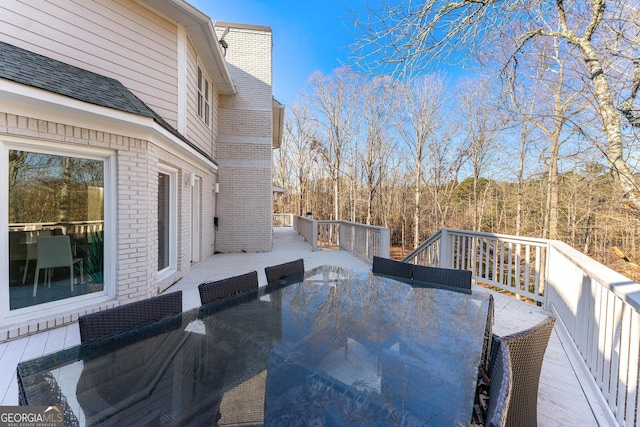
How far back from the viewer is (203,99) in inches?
289

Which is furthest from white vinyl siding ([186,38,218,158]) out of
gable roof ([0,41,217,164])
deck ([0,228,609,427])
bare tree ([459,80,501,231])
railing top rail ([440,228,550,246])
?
bare tree ([459,80,501,231])

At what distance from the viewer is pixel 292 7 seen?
782cm

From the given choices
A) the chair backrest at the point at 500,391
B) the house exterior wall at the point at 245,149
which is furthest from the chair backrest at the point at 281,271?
the house exterior wall at the point at 245,149

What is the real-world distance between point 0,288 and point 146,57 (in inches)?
160

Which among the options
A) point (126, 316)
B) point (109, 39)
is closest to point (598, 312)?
point (126, 316)

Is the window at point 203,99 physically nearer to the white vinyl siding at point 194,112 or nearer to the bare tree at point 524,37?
the white vinyl siding at point 194,112

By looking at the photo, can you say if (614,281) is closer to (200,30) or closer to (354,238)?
(354,238)

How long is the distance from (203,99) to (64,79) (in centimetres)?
417

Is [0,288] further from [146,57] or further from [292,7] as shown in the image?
[292,7]

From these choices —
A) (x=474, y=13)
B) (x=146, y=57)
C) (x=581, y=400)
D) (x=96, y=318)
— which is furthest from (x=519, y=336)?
(x=146, y=57)

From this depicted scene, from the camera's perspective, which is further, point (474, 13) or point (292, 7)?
point (292, 7)

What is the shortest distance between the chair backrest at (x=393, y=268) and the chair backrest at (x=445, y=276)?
0.11 meters

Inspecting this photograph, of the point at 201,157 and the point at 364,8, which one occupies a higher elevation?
the point at 364,8

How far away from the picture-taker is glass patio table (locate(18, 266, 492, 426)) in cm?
121
